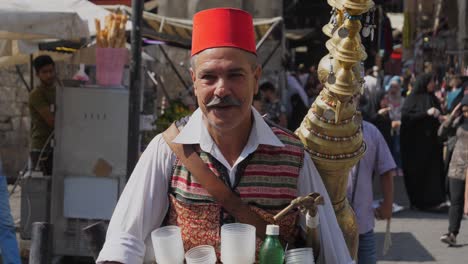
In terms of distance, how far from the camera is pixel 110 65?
8742 millimetres

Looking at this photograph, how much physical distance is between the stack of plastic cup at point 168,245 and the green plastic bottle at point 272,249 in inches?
11.6

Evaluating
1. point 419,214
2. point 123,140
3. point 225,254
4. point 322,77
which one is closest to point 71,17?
point 123,140

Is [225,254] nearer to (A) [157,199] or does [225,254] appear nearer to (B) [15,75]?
(A) [157,199]

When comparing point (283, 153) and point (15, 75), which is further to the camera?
point (15, 75)

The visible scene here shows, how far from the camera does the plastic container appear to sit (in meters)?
8.76

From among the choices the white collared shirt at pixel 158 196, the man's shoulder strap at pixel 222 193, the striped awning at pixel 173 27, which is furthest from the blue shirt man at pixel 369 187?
the striped awning at pixel 173 27

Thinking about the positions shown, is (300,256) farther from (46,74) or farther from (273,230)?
(46,74)

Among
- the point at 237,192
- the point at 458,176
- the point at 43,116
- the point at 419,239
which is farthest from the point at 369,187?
the point at 419,239

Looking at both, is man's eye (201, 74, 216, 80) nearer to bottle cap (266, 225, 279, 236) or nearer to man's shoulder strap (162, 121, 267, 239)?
man's shoulder strap (162, 121, 267, 239)

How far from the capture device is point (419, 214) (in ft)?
42.2

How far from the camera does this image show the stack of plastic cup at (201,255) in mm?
3178

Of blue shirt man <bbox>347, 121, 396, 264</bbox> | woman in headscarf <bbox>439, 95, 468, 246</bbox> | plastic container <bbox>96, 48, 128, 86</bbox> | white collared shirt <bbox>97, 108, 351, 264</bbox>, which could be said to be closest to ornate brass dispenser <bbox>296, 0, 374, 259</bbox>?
white collared shirt <bbox>97, 108, 351, 264</bbox>

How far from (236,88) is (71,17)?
542cm

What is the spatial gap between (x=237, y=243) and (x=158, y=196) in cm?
37
